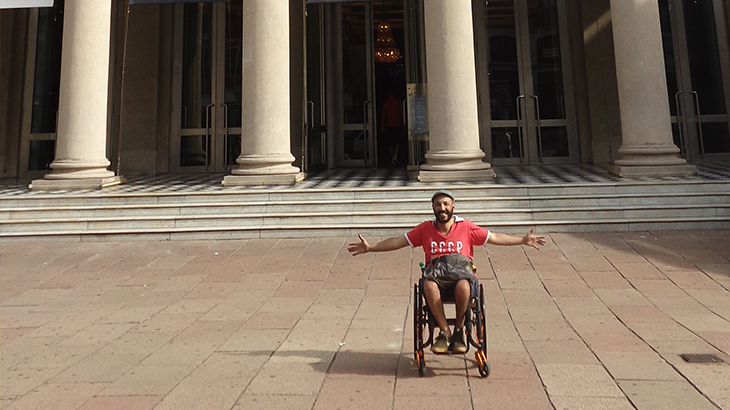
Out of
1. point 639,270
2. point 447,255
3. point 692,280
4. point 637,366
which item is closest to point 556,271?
point 639,270

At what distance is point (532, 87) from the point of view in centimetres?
1482

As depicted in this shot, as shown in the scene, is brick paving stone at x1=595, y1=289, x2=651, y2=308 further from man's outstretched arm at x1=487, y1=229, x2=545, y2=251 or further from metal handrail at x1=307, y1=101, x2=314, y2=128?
metal handrail at x1=307, y1=101, x2=314, y2=128

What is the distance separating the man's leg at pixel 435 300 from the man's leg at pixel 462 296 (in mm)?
122

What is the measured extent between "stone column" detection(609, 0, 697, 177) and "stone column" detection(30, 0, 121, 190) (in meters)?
10.7

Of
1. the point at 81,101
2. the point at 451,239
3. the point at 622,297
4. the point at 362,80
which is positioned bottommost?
the point at 622,297

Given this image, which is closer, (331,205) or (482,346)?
(482,346)

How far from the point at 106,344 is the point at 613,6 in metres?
10.7

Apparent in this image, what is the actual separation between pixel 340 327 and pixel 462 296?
1.68 meters

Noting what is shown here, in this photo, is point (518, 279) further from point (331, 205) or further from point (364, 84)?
point (364, 84)

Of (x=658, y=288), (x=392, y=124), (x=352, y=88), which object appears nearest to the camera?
(x=658, y=288)

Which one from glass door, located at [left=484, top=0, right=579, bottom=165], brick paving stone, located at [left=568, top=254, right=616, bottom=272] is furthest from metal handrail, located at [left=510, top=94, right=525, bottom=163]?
brick paving stone, located at [left=568, top=254, right=616, bottom=272]

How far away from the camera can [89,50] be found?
10.3 metres

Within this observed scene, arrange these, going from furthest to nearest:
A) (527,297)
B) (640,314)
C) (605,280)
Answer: (605,280)
(527,297)
(640,314)

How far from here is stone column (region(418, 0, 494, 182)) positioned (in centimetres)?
977
